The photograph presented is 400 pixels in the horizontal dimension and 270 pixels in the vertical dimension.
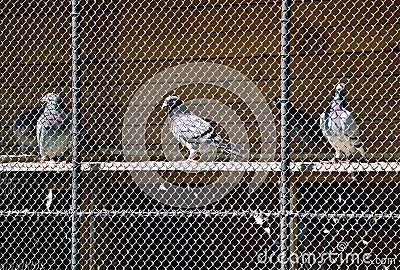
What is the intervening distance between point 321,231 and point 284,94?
2.54m

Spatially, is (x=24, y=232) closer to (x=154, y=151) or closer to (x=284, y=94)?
(x=154, y=151)

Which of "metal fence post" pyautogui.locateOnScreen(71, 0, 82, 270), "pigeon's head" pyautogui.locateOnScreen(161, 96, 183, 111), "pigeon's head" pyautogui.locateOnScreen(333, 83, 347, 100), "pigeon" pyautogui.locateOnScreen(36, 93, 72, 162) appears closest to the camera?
"metal fence post" pyautogui.locateOnScreen(71, 0, 82, 270)

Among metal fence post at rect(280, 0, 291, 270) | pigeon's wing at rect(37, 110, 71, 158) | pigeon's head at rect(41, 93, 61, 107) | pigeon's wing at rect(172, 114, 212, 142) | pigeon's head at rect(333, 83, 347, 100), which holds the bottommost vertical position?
pigeon's wing at rect(37, 110, 71, 158)

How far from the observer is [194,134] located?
6.09 m

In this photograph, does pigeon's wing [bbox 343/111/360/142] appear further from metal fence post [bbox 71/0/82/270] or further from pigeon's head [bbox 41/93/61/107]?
pigeon's head [bbox 41/93/61/107]

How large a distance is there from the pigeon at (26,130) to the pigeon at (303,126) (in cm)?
229

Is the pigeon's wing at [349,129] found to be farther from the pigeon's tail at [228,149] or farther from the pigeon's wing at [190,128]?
the pigeon's wing at [190,128]

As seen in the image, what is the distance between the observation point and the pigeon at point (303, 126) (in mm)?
6246

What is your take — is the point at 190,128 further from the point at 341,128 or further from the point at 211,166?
the point at 341,128

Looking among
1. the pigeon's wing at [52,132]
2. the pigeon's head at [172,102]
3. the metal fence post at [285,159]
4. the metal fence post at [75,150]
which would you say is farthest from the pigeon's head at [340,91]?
the pigeon's wing at [52,132]

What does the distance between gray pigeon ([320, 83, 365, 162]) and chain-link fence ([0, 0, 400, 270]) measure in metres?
0.01

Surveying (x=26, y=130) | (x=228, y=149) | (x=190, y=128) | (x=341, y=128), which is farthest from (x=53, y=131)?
(x=341, y=128)

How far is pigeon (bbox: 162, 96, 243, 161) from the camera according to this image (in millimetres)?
6062

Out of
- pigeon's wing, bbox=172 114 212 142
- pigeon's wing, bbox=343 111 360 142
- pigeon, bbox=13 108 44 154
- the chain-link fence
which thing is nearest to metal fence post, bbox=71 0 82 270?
the chain-link fence
